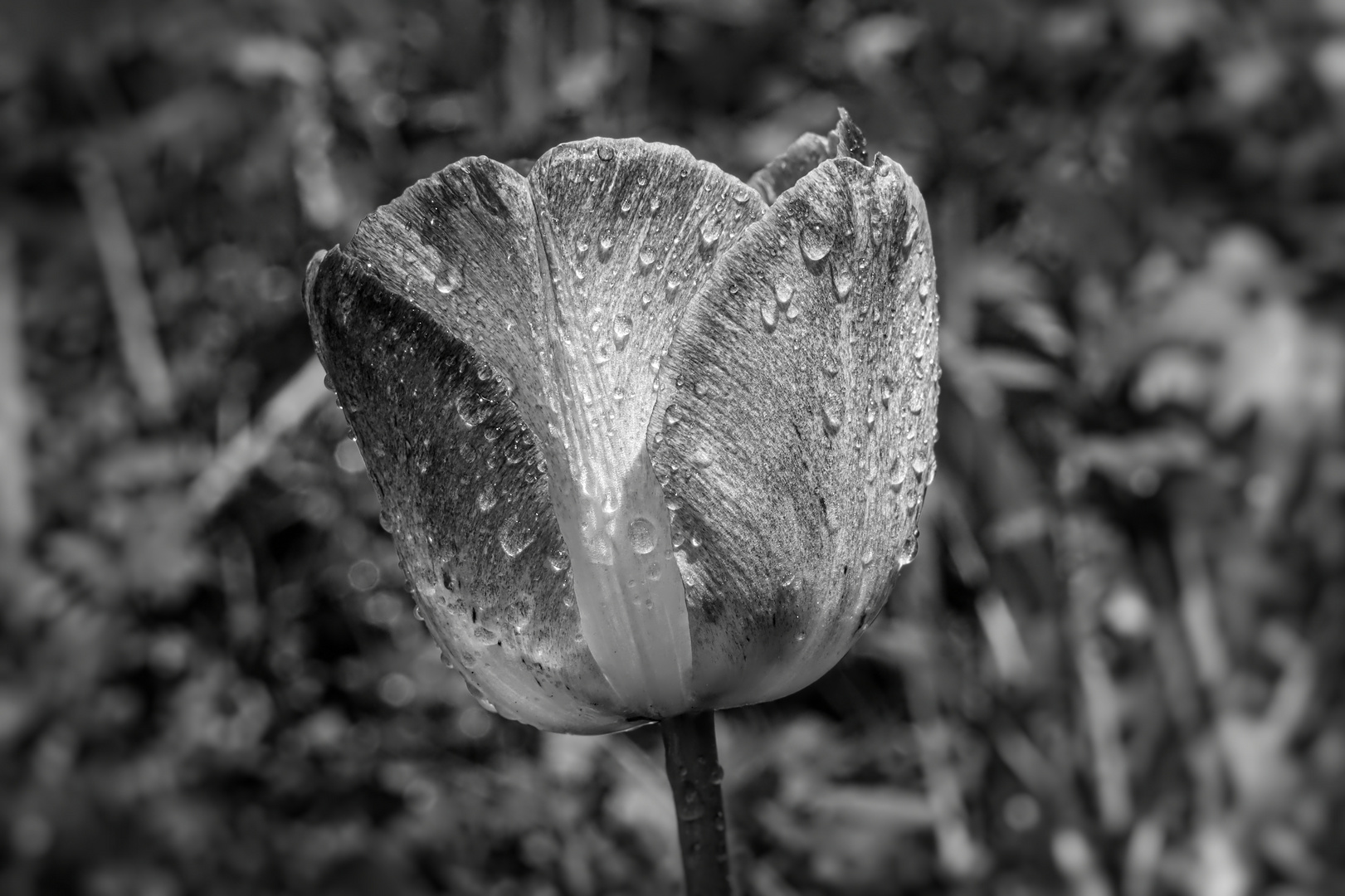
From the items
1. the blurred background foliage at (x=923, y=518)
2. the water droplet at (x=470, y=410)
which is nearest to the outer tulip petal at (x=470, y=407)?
the water droplet at (x=470, y=410)

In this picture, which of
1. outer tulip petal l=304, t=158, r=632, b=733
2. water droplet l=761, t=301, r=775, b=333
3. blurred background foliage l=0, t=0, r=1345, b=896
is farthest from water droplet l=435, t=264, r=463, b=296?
blurred background foliage l=0, t=0, r=1345, b=896

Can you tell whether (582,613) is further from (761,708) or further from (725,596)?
(761,708)

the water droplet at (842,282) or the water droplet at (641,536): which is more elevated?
the water droplet at (842,282)

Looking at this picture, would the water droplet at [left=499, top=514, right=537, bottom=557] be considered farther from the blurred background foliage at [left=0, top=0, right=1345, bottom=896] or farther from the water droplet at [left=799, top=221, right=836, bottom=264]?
the blurred background foliage at [left=0, top=0, right=1345, bottom=896]

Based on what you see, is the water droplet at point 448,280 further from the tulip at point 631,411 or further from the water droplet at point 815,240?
the water droplet at point 815,240

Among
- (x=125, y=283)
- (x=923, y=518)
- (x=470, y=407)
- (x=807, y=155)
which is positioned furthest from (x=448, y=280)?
(x=125, y=283)

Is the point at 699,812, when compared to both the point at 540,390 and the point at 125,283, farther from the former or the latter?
the point at 125,283

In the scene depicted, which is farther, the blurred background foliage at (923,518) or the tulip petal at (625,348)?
the blurred background foliage at (923,518)
